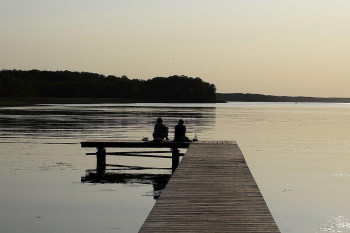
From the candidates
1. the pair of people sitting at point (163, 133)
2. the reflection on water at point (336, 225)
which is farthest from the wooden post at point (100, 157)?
the reflection on water at point (336, 225)

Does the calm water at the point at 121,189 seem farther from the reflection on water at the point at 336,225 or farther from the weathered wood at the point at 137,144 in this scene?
the weathered wood at the point at 137,144

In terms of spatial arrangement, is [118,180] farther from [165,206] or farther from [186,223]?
[186,223]

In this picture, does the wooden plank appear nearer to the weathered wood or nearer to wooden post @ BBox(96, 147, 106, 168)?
the weathered wood

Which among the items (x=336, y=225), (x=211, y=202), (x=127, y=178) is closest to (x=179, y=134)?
(x=127, y=178)

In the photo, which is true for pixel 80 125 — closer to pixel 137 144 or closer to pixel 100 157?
pixel 100 157

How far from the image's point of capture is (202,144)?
2953 cm

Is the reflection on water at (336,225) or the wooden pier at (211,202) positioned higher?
the wooden pier at (211,202)

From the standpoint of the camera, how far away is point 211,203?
48.4ft

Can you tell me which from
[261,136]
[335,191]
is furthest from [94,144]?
[261,136]

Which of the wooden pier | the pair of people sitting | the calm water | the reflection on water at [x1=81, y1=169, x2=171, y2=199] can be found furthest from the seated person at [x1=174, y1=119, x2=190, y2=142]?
the wooden pier

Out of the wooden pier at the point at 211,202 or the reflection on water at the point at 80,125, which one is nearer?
the wooden pier at the point at 211,202

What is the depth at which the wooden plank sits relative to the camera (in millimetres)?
12344

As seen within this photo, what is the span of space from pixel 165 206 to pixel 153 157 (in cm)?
2030

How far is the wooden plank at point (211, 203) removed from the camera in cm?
1234
